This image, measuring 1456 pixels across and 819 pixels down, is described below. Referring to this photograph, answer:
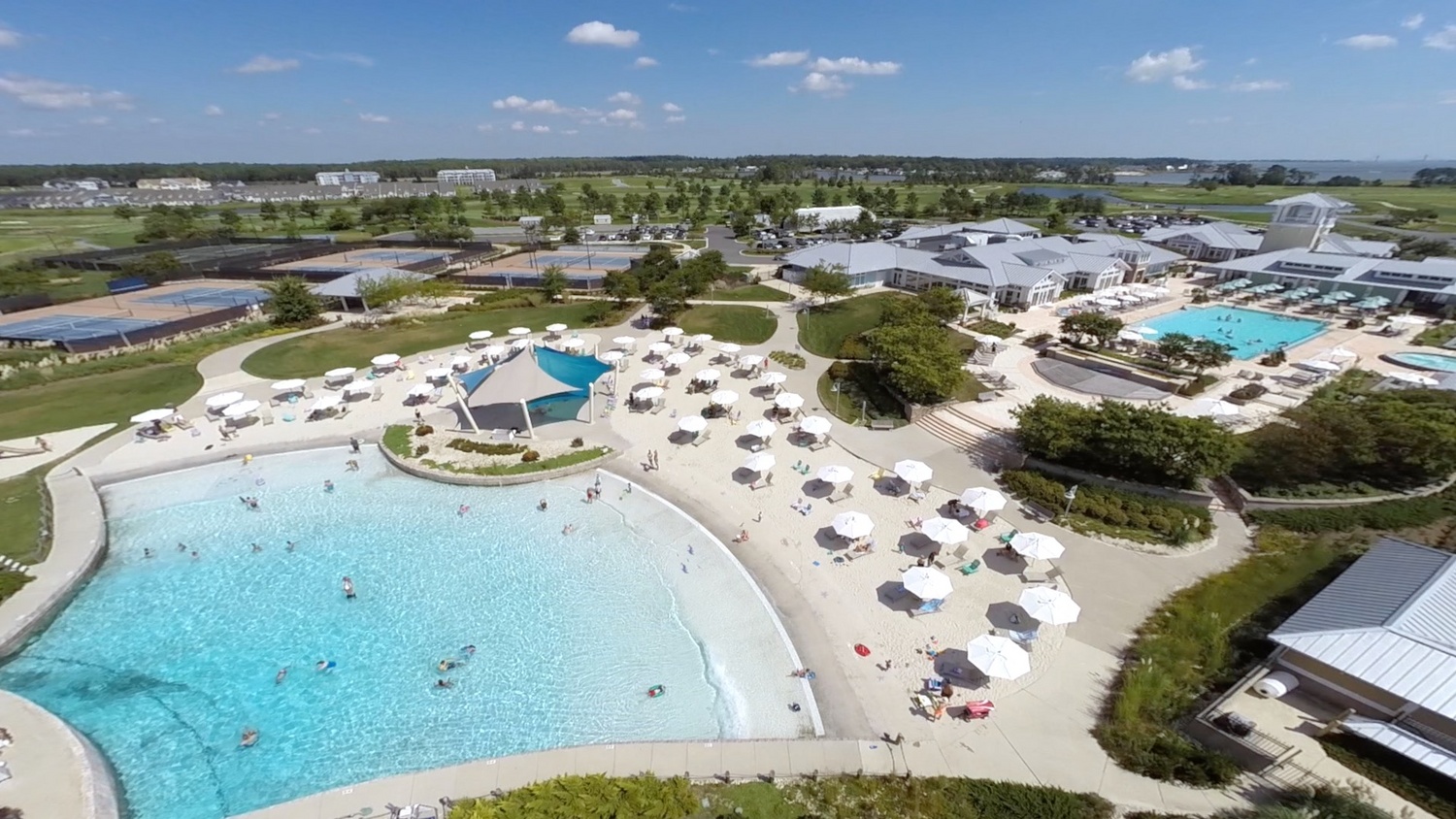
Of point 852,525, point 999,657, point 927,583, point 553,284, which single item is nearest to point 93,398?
point 553,284

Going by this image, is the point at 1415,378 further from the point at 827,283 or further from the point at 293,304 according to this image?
the point at 293,304

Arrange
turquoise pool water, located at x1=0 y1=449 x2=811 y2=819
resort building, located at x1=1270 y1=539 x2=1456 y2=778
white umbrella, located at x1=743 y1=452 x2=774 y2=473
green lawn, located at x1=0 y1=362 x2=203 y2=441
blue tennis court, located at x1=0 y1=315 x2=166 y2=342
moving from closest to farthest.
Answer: resort building, located at x1=1270 y1=539 x2=1456 y2=778 < turquoise pool water, located at x1=0 y1=449 x2=811 y2=819 < white umbrella, located at x1=743 y1=452 x2=774 y2=473 < green lawn, located at x1=0 y1=362 x2=203 y2=441 < blue tennis court, located at x1=0 y1=315 x2=166 y2=342

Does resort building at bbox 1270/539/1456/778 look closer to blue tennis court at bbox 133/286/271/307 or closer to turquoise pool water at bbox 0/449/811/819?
turquoise pool water at bbox 0/449/811/819

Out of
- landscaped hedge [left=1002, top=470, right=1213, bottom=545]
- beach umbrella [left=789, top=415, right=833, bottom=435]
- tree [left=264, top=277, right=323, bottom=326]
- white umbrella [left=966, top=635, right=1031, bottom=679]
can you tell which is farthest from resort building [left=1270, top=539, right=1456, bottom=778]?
tree [left=264, top=277, right=323, bottom=326]

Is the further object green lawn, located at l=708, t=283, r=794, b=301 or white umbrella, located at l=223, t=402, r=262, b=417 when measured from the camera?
green lawn, located at l=708, t=283, r=794, b=301

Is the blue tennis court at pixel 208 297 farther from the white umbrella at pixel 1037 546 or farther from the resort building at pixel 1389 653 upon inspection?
the resort building at pixel 1389 653

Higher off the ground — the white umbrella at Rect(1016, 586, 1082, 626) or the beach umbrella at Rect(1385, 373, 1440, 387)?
the beach umbrella at Rect(1385, 373, 1440, 387)
